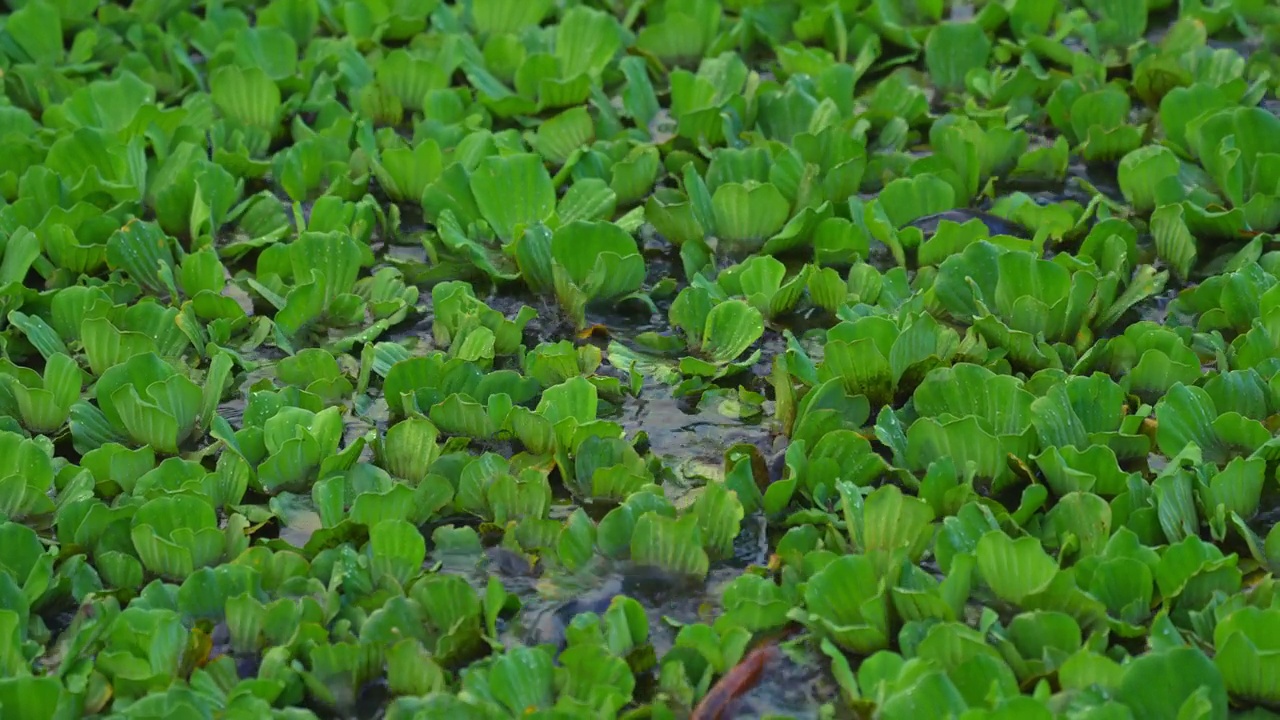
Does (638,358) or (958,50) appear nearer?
(638,358)

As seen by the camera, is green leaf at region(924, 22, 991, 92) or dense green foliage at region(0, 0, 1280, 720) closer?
dense green foliage at region(0, 0, 1280, 720)

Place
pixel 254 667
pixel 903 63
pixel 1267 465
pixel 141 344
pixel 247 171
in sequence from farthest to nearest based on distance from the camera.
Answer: pixel 903 63 → pixel 247 171 → pixel 141 344 → pixel 1267 465 → pixel 254 667

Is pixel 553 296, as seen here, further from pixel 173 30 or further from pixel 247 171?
pixel 173 30

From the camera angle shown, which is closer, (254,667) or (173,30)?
(254,667)

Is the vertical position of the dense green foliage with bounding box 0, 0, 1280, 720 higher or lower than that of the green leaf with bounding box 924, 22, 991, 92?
lower

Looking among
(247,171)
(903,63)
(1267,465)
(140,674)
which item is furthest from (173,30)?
(1267,465)

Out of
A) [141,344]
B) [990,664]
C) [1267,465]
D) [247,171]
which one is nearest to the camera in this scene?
[990,664]

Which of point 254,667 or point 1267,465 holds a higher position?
point 1267,465

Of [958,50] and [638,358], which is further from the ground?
[958,50]
